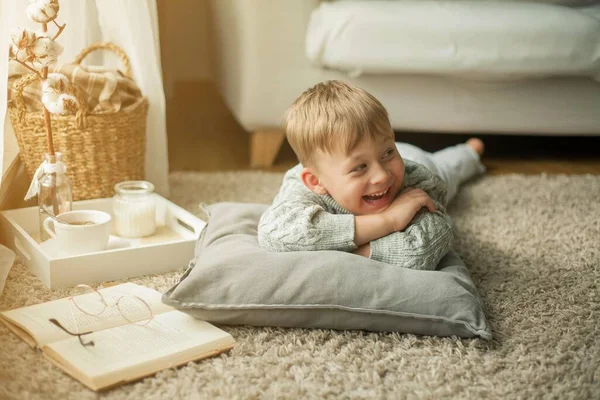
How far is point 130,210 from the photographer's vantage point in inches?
62.8

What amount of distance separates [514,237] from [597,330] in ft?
1.56

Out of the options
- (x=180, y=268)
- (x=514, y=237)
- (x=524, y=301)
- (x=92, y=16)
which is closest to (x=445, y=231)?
(x=524, y=301)

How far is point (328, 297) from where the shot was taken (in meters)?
1.18

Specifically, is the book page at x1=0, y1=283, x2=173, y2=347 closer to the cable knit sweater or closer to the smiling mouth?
the cable knit sweater

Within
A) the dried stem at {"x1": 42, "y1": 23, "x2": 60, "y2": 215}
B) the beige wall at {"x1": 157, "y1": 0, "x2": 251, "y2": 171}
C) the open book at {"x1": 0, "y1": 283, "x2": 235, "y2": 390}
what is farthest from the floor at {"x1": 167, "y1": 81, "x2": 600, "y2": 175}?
the open book at {"x1": 0, "y1": 283, "x2": 235, "y2": 390}

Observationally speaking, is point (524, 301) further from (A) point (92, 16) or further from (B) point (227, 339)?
(A) point (92, 16)

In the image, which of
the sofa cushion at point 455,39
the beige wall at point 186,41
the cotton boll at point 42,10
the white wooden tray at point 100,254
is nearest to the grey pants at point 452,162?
the sofa cushion at point 455,39

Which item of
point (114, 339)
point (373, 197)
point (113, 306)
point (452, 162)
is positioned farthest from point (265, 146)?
point (114, 339)

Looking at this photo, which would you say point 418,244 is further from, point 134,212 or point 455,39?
point 455,39

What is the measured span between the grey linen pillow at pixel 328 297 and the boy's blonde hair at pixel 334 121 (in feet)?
0.68

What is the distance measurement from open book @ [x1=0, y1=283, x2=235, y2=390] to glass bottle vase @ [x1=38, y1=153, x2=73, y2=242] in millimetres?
309

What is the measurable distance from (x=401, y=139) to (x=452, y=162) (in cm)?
58

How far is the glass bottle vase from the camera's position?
4.91 feet

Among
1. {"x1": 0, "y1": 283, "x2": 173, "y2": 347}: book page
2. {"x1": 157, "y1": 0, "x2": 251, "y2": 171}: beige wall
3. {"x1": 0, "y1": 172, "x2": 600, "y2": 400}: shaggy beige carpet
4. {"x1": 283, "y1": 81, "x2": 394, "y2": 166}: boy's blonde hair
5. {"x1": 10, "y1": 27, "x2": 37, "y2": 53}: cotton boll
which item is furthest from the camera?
{"x1": 157, "y1": 0, "x2": 251, "y2": 171}: beige wall
